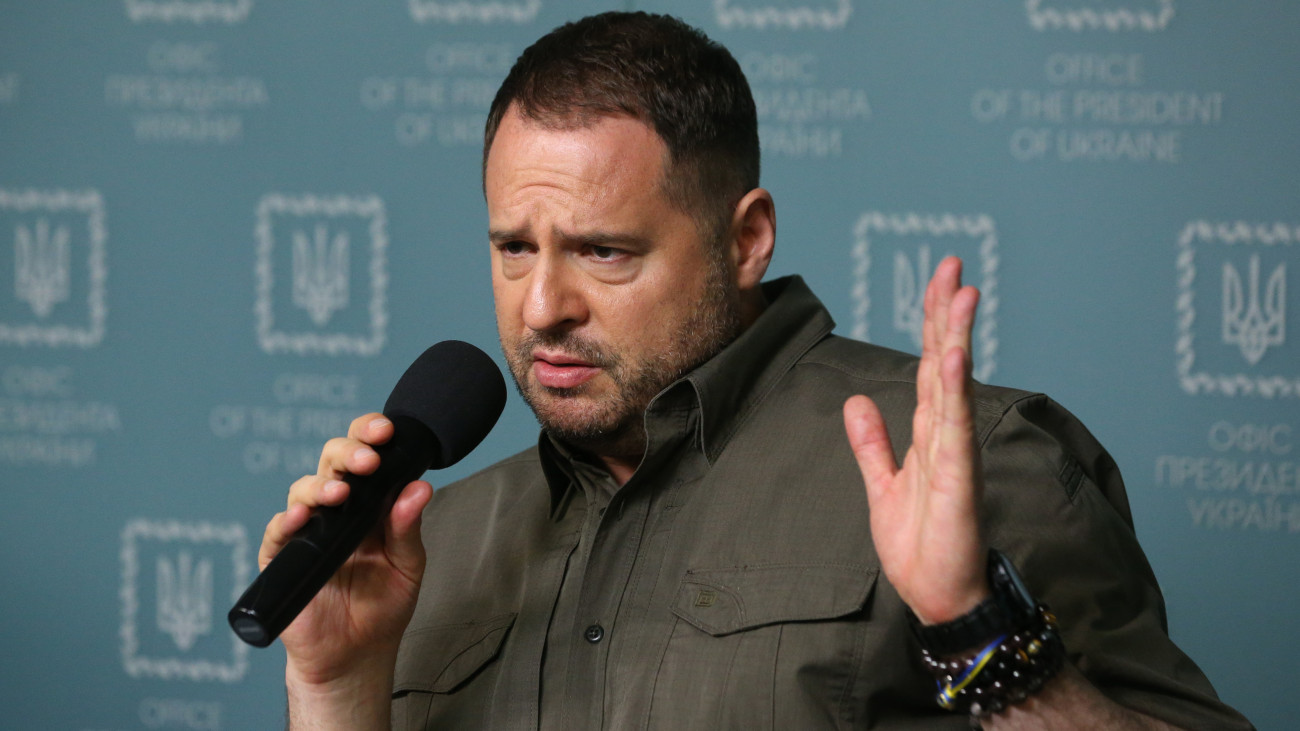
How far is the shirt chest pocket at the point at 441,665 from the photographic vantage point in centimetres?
133

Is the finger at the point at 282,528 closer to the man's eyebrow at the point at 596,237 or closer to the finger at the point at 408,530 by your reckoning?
the finger at the point at 408,530

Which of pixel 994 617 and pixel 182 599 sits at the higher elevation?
pixel 994 617

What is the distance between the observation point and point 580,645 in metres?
1.26

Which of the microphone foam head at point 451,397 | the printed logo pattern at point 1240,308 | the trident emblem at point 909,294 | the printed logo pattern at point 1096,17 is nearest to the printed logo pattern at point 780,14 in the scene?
the printed logo pattern at point 1096,17

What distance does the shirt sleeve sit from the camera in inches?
42.5

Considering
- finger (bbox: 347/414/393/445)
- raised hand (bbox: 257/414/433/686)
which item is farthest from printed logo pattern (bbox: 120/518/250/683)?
finger (bbox: 347/414/393/445)

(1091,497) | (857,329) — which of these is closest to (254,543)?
(857,329)

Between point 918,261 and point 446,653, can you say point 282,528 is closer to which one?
point 446,653

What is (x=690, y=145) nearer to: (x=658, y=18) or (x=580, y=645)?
(x=658, y=18)

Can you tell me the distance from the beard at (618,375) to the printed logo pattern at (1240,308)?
92 cm

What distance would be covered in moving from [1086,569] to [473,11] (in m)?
1.52

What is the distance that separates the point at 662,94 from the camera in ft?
4.41

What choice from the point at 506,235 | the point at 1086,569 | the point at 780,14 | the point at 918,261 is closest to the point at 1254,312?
the point at 918,261

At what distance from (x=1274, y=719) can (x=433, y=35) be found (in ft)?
5.71
